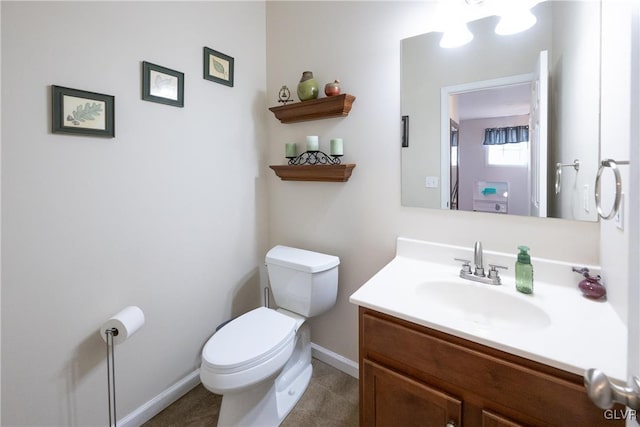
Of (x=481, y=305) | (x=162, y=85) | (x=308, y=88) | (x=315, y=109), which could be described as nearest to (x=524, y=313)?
(x=481, y=305)

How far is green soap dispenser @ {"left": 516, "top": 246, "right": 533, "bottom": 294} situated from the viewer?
1.09 meters

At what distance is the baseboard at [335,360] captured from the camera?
1792mm

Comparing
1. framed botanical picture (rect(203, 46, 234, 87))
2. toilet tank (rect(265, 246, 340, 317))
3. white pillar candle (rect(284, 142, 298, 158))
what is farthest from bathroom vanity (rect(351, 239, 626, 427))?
framed botanical picture (rect(203, 46, 234, 87))

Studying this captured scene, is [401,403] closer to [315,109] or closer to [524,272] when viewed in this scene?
[524,272]

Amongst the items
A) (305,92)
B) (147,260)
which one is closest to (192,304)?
(147,260)

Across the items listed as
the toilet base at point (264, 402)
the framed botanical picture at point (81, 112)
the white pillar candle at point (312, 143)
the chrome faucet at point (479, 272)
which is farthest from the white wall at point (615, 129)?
the framed botanical picture at point (81, 112)

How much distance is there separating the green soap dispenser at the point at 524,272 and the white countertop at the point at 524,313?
0.02m

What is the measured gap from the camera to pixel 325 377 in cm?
179

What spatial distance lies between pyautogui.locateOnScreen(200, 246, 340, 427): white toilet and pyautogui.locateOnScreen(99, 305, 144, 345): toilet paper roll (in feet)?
1.07

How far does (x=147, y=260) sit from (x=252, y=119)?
1.08m

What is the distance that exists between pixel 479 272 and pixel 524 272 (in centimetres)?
16

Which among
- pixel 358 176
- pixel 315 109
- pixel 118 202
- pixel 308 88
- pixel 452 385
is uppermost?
pixel 308 88

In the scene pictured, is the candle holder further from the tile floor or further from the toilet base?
the tile floor

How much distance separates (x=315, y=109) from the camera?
67.9 inches
